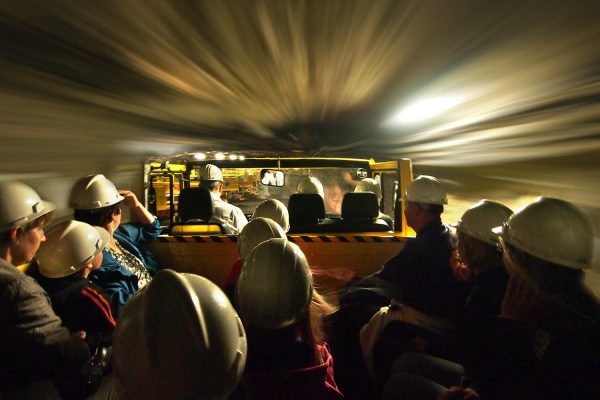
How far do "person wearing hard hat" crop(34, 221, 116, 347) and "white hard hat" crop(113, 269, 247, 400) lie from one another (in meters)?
1.04

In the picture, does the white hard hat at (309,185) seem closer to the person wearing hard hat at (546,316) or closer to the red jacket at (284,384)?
the person wearing hard hat at (546,316)

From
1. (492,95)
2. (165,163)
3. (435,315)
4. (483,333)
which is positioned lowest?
(435,315)

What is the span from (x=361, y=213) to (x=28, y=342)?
3.37 metres

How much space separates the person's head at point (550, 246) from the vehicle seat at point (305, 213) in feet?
9.14

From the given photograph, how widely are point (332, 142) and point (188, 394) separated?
10960 mm

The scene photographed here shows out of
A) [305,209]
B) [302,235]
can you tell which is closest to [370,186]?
[305,209]

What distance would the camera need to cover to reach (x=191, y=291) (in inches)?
34.8

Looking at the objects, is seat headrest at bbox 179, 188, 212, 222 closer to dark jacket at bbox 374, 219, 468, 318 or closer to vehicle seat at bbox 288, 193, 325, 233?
vehicle seat at bbox 288, 193, 325, 233

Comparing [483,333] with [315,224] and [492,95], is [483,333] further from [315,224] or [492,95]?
[492,95]

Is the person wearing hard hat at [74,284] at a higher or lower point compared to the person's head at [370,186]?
lower

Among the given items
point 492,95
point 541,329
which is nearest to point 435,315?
point 541,329

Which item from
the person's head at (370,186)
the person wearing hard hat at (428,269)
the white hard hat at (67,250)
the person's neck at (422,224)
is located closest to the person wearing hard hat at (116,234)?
the white hard hat at (67,250)

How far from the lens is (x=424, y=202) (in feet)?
10.2

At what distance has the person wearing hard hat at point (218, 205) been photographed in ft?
14.9
